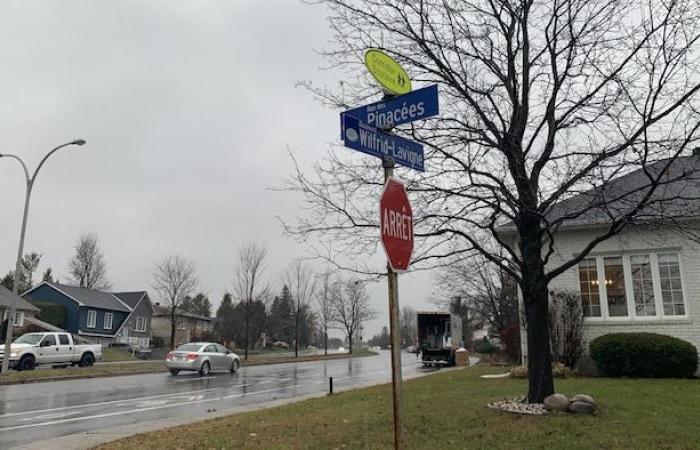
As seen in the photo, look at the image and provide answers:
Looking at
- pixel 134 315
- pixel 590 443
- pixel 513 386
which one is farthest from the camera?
pixel 134 315

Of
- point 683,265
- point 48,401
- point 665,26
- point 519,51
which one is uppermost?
point 519,51

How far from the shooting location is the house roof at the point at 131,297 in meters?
60.4

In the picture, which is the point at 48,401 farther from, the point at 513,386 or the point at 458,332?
the point at 458,332

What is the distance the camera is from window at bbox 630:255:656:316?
16.3 meters

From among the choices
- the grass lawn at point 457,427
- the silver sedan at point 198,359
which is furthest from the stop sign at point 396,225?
the silver sedan at point 198,359

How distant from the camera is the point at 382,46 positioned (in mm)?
10641

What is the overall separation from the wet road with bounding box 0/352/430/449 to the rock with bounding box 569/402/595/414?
7351 mm

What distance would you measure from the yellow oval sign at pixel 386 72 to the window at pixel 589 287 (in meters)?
14.1

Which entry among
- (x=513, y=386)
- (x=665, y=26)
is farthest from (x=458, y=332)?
(x=665, y=26)

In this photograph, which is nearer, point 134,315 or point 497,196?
point 497,196

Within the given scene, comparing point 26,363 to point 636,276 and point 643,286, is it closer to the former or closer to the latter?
point 636,276

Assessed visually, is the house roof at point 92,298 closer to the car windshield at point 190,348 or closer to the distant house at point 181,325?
the distant house at point 181,325

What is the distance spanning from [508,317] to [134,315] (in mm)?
40968

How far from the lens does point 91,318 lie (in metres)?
53.3
